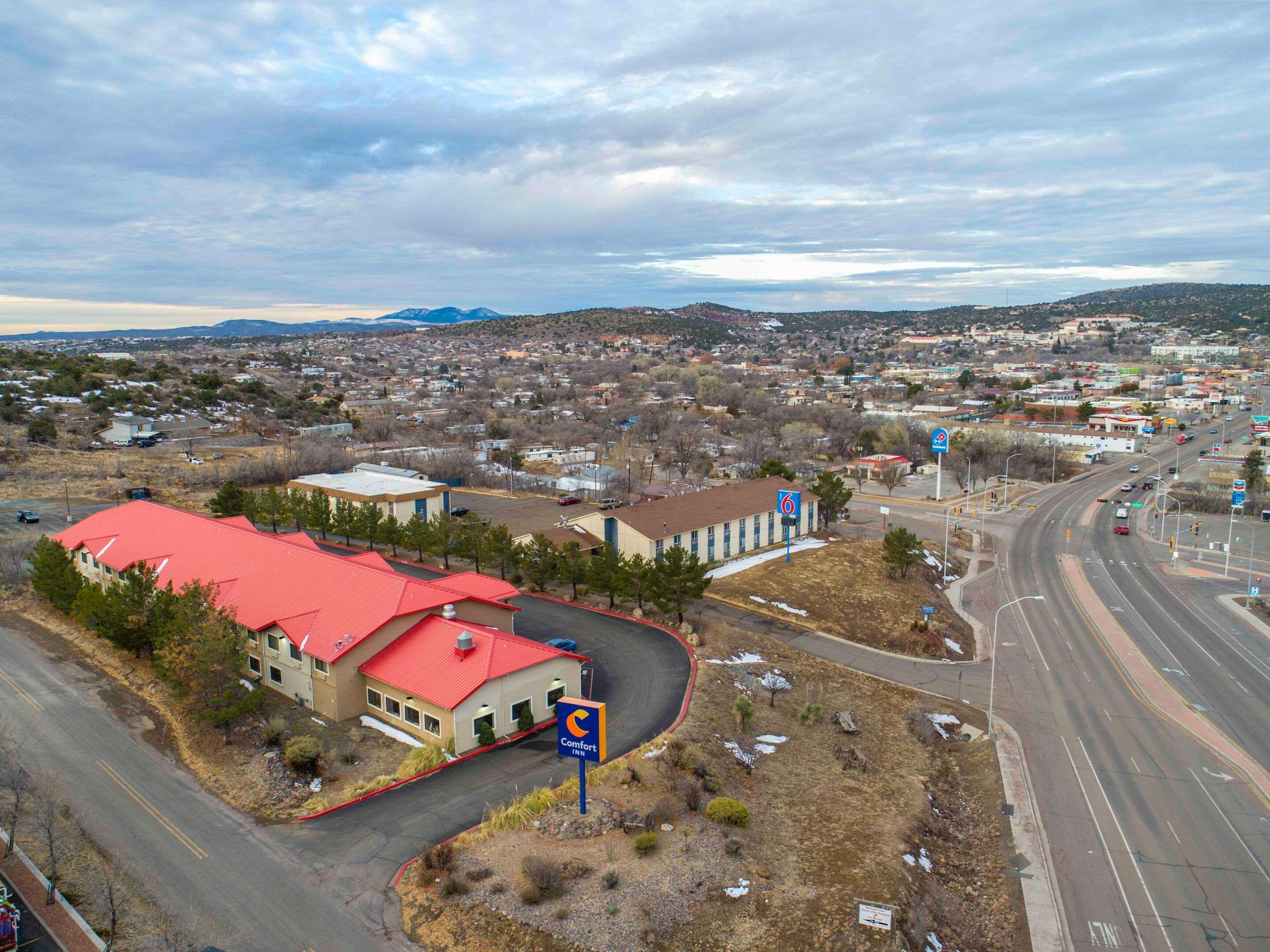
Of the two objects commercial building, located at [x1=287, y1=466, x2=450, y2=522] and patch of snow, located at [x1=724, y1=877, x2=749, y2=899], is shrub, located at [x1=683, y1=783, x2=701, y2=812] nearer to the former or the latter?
patch of snow, located at [x1=724, y1=877, x2=749, y2=899]

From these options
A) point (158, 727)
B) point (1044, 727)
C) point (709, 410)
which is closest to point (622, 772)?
point (158, 727)

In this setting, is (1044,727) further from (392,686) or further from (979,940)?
(392,686)

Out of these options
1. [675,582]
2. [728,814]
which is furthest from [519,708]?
[675,582]

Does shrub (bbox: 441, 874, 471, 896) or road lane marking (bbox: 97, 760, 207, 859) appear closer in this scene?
shrub (bbox: 441, 874, 471, 896)

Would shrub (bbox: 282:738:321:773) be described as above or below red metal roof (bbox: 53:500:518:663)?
below

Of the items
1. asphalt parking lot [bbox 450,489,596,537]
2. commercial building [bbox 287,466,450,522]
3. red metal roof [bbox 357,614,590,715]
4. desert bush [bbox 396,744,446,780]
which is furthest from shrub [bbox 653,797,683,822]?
commercial building [bbox 287,466,450,522]

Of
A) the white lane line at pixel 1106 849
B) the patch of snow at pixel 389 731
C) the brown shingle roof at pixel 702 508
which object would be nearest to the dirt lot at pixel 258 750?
the patch of snow at pixel 389 731
